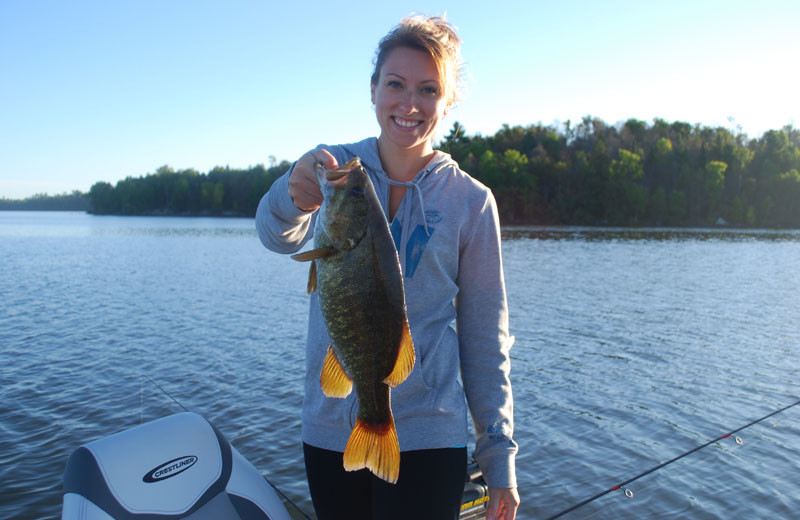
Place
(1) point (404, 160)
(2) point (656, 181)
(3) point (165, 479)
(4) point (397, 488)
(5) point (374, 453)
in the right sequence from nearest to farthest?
(5) point (374, 453) < (4) point (397, 488) < (1) point (404, 160) < (3) point (165, 479) < (2) point (656, 181)

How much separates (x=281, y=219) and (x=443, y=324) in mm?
842

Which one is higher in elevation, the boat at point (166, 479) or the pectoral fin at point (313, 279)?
the pectoral fin at point (313, 279)

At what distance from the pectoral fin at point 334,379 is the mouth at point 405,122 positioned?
0.98m

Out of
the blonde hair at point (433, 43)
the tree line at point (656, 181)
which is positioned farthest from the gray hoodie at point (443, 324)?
the tree line at point (656, 181)

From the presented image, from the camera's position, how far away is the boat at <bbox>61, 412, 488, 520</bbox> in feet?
10.0

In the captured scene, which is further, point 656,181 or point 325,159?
point 656,181

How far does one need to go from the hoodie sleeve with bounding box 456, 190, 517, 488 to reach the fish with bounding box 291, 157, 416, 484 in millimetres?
458

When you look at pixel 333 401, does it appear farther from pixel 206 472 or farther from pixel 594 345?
pixel 594 345

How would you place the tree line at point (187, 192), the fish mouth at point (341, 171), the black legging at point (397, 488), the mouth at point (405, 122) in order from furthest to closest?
the tree line at point (187, 192)
the mouth at point (405, 122)
the black legging at point (397, 488)
the fish mouth at point (341, 171)

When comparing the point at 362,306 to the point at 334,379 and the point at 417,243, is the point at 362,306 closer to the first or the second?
the point at 334,379

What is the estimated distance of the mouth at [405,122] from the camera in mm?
2311

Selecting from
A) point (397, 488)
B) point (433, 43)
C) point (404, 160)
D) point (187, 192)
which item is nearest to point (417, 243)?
point (404, 160)

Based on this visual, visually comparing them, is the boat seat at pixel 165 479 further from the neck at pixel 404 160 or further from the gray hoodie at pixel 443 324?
the neck at pixel 404 160

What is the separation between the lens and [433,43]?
2.27 meters
